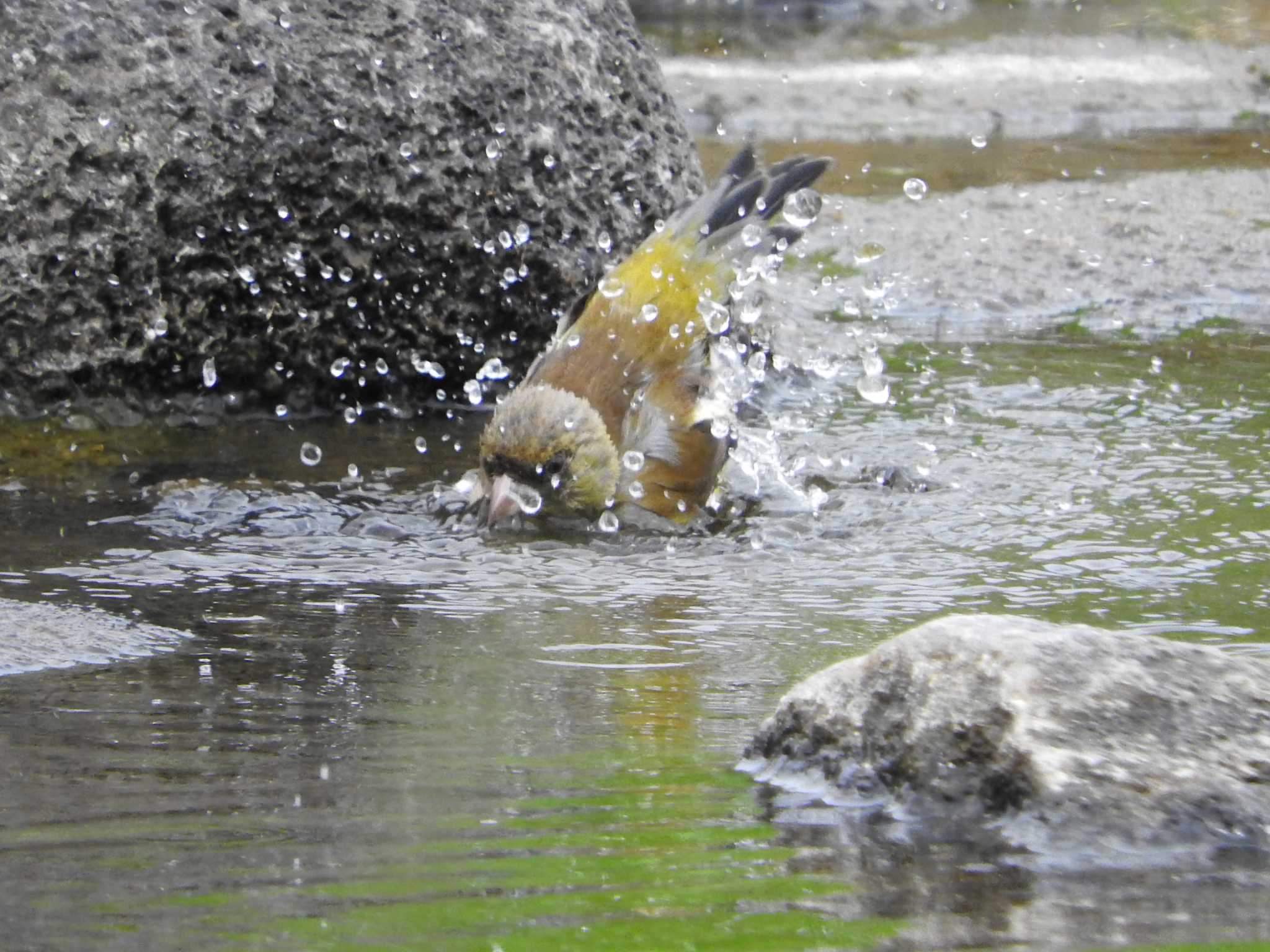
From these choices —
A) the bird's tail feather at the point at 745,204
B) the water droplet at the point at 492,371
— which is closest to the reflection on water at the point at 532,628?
the water droplet at the point at 492,371

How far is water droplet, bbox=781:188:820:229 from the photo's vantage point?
630cm

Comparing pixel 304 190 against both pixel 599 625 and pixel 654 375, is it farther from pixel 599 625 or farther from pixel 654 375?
pixel 599 625

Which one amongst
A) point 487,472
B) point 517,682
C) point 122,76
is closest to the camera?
point 517,682

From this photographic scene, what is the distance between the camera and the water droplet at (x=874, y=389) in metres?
6.34

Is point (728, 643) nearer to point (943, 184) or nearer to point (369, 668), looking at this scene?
point (369, 668)

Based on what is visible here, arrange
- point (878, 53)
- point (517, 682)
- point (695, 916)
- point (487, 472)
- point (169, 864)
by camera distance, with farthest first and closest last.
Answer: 1. point (878, 53)
2. point (487, 472)
3. point (517, 682)
4. point (169, 864)
5. point (695, 916)

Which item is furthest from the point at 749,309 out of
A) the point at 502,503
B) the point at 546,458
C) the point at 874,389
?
the point at 502,503

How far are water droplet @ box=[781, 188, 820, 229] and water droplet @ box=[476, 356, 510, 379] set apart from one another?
3.70 feet

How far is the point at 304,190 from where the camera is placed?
19.4 ft

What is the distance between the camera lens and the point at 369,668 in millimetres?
3596

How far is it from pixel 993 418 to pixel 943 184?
5.32m

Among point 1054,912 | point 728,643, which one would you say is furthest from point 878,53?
point 1054,912

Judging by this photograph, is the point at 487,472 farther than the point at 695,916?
Yes

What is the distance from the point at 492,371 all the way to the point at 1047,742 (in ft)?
13.4
